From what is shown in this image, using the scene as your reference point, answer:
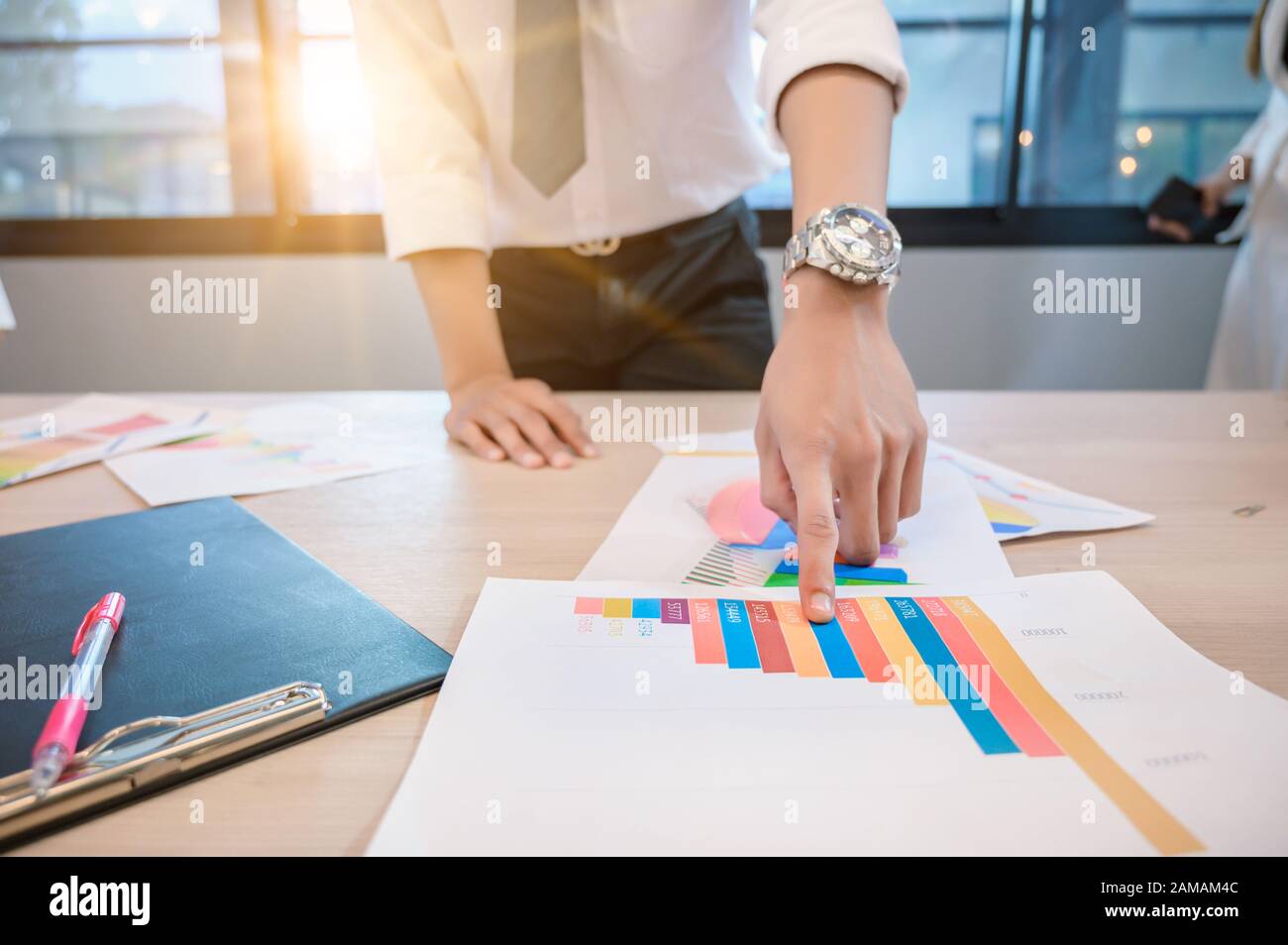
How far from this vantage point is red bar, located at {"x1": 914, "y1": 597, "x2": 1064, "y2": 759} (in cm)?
32

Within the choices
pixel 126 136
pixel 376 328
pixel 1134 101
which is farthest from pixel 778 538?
pixel 126 136

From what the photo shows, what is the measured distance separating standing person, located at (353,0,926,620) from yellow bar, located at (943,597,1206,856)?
0.08 m

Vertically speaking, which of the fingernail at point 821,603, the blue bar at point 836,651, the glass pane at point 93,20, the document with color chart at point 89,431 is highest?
the glass pane at point 93,20

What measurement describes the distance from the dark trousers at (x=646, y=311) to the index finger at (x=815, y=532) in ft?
2.05

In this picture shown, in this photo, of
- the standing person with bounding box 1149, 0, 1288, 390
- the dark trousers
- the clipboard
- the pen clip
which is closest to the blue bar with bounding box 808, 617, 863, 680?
the clipboard

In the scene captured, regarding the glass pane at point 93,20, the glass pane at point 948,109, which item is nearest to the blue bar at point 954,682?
the glass pane at point 948,109

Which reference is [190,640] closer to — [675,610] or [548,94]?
[675,610]

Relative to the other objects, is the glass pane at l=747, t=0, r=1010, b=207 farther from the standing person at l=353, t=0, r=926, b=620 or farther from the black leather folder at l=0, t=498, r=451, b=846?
the black leather folder at l=0, t=498, r=451, b=846

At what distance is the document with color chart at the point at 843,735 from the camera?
270 millimetres

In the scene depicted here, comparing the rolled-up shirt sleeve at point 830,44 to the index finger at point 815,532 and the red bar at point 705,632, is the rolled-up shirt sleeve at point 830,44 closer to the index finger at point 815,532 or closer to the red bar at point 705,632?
the index finger at point 815,532

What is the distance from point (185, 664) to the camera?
0.37 metres
